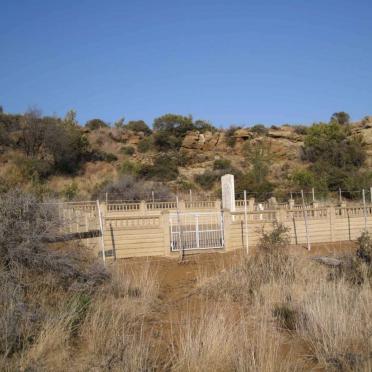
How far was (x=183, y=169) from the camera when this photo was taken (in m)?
46.9

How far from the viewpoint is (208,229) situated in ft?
47.9

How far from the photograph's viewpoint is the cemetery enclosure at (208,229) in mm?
13055

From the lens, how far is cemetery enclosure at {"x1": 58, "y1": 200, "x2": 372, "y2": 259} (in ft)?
42.8

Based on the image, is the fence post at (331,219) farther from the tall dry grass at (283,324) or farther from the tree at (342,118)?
the tree at (342,118)

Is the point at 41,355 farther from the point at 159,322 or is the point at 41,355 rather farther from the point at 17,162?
the point at 17,162

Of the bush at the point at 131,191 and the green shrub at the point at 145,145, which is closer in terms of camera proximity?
the bush at the point at 131,191

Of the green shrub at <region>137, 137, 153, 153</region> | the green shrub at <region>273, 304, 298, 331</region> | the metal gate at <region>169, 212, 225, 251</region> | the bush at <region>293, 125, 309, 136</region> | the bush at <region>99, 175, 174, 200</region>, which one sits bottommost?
the green shrub at <region>273, 304, 298, 331</region>

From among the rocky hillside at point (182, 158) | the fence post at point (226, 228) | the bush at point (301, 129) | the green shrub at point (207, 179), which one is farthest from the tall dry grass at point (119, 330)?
the bush at point (301, 129)

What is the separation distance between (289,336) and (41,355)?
2962 mm

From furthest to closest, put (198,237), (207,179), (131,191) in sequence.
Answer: (207,179)
(131,191)
(198,237)

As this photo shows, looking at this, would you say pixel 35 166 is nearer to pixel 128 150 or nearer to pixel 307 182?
pixel 128 150

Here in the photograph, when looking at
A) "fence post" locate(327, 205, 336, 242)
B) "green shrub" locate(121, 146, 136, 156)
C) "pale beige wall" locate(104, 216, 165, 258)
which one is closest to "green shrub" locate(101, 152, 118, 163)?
"green shrub" locate(121, 146, 136, 156)

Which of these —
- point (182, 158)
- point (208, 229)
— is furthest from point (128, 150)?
point (208, 229)

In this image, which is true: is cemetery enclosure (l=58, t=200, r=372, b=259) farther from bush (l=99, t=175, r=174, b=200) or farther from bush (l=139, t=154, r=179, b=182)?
bush (l=139, t=154, r=179, b=182)
